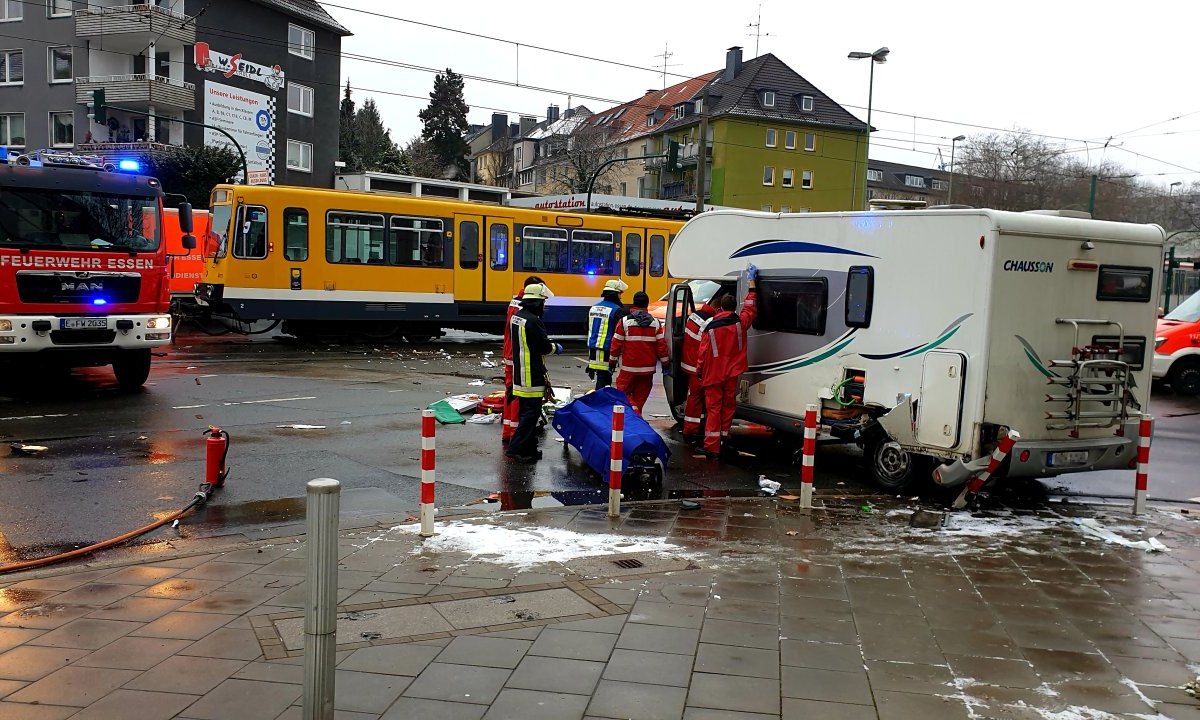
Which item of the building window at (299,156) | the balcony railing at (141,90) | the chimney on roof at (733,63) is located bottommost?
the building window at (299,156)

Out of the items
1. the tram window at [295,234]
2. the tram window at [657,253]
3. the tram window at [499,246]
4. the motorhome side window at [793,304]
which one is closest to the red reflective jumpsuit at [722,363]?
the motorhome side window at [793,304]

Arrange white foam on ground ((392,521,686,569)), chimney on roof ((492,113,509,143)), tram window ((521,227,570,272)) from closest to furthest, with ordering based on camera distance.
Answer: white foam on ground ((392,521,686,569))
tram window ((521,227,570,272))
chimney on roof ((492,113,509,143))

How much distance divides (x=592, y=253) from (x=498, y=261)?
10.3ft

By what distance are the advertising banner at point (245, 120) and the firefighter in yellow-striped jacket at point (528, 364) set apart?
108ft

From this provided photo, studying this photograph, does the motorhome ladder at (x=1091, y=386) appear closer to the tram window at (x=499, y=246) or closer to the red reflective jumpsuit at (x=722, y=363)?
the red reflective jumpsuit at (x=722, y=363)

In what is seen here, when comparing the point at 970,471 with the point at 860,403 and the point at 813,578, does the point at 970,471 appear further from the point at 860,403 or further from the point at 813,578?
the point at 813,578

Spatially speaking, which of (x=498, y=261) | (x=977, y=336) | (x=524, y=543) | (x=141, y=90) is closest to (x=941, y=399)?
(x=977, y=336)

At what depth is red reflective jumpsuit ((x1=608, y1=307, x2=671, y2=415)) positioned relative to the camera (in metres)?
10.3

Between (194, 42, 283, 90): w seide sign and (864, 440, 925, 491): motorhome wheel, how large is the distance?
122 feet

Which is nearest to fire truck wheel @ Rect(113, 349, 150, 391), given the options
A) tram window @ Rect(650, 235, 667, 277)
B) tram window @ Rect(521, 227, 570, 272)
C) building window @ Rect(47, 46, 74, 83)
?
tram window @ Rect(521, 227, 570, 272)

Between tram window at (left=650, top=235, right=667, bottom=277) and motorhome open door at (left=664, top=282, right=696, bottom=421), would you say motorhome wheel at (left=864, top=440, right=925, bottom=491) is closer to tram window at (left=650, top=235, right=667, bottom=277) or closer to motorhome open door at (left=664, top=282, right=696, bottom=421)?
motorhome open door at (left=664, top=282, right=696, bottom=421)

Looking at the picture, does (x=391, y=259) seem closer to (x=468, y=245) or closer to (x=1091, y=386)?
(x=468, y=245)

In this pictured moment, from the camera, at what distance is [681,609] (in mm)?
4965

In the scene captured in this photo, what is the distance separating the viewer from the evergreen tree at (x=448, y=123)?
76938 millimetres
